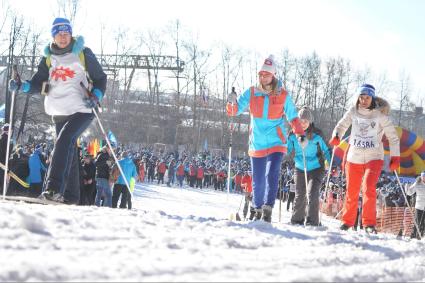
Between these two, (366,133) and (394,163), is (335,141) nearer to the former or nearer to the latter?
(366,133)

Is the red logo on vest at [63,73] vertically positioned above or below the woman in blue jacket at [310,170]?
above

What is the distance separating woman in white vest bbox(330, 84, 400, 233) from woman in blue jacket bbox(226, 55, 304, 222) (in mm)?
777

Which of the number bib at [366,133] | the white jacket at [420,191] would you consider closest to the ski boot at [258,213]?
the number bib at [366,133]

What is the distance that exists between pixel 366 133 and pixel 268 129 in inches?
45.9

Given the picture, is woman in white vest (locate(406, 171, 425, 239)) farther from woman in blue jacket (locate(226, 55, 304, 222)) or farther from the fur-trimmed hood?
the fur-trimmed hood

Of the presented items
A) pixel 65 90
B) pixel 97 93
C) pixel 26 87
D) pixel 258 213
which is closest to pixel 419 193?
pixel 258 213

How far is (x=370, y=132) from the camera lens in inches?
235

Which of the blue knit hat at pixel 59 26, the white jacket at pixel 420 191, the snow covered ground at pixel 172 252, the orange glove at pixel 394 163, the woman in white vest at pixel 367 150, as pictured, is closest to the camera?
the snow covered ground at pixel 172 252

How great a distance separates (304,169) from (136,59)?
134ft

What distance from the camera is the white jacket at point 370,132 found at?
19.6 feet

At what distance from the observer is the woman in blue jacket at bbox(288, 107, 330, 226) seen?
22.2 feet

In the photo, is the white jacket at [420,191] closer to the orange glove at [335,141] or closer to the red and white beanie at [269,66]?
the orange glove at [335,141]

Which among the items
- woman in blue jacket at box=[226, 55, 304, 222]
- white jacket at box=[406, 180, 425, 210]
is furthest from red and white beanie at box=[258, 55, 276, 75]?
white jacket at box=[406, 180, 425, 210]

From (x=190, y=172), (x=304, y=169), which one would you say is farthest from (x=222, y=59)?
(x=304, y=169)
